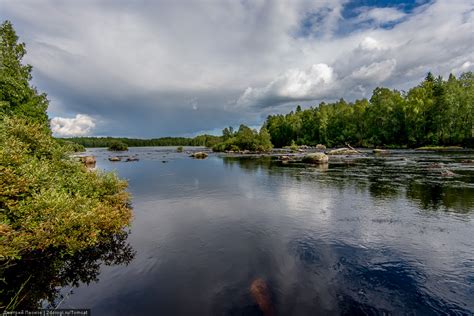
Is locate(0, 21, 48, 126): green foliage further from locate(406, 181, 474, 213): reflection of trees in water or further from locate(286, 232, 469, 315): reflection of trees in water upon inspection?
locate(406, 181, 474, 213): reflection of trees in water

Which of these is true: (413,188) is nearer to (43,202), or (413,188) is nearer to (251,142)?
(43,202)

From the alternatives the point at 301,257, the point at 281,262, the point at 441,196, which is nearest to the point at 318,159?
the point at 441,196

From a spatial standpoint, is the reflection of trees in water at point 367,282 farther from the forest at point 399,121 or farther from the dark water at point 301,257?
the forest at point 399,121

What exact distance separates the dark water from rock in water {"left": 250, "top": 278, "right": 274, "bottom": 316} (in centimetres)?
23

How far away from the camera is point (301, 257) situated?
12.9 m

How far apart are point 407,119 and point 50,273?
112 m

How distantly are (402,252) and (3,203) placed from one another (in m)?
17.7

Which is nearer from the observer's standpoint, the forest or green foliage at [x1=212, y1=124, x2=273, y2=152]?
the forest

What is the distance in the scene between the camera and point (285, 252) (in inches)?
530

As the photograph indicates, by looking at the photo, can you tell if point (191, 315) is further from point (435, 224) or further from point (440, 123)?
point (440, 123)

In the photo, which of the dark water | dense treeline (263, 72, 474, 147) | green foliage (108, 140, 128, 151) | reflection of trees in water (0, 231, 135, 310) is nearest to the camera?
the dark water

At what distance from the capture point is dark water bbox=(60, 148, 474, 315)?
30.7 ft

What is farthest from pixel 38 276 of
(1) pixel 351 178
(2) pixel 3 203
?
(1) pixel 351 178

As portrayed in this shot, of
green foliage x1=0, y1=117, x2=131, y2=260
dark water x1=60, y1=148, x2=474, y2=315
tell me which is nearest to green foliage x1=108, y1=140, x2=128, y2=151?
dark water x1=60, y1=148, x2=474, y2=315
